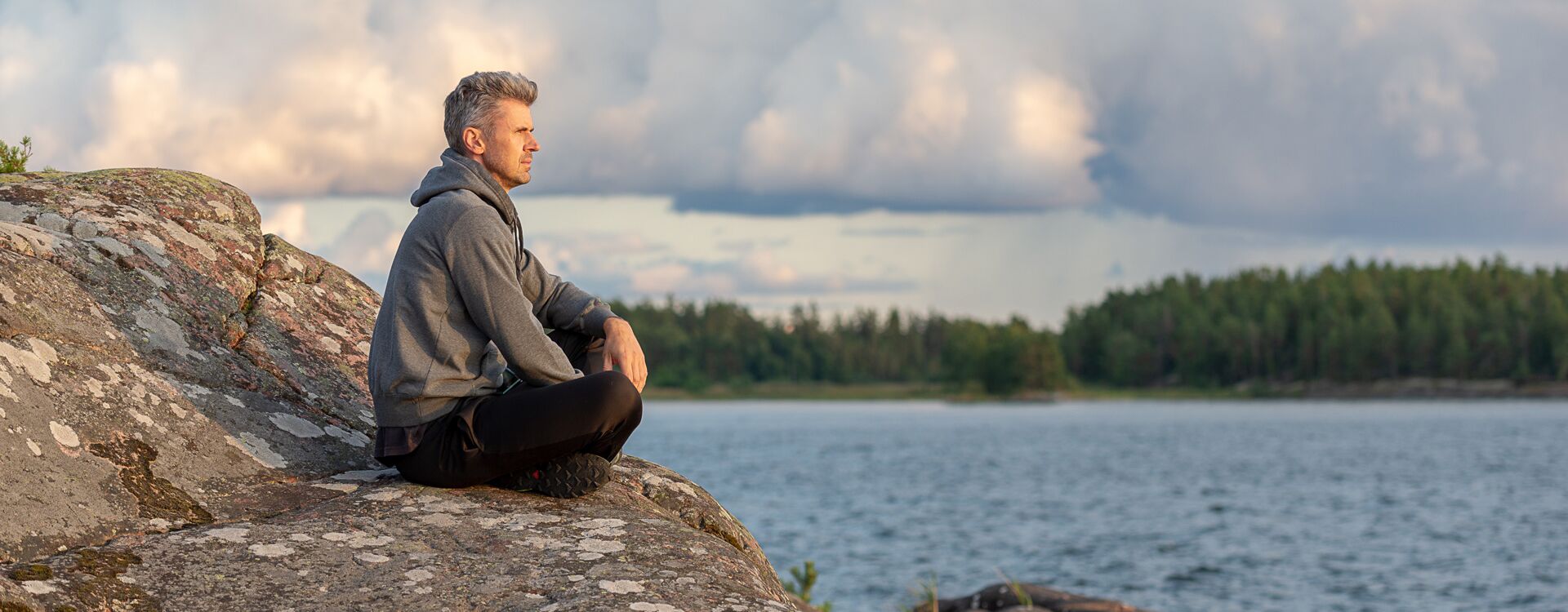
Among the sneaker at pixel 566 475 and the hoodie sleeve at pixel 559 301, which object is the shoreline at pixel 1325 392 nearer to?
the hoodie sleeve at pixel 559 301

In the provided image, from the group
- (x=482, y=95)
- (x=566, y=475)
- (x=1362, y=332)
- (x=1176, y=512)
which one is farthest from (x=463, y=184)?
(x=1362, y=332)

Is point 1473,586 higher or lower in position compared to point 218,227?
lower

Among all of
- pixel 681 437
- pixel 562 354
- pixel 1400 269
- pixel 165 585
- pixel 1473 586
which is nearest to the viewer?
pixel 165 585

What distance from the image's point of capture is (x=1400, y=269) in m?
198

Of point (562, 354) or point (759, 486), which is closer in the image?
point (562, 354)

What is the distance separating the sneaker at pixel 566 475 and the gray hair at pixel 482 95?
4.55 feet

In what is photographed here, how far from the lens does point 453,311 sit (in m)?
5.39

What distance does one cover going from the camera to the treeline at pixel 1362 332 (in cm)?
16338

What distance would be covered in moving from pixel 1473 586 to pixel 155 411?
27.1 meters

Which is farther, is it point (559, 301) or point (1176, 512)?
point (1176, 512)

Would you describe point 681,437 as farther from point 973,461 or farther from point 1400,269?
point 1400,269

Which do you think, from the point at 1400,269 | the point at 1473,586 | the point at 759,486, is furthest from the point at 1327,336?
the point at 1473,586

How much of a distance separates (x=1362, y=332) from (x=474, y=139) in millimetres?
174107

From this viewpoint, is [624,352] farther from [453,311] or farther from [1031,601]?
[1031,601]
